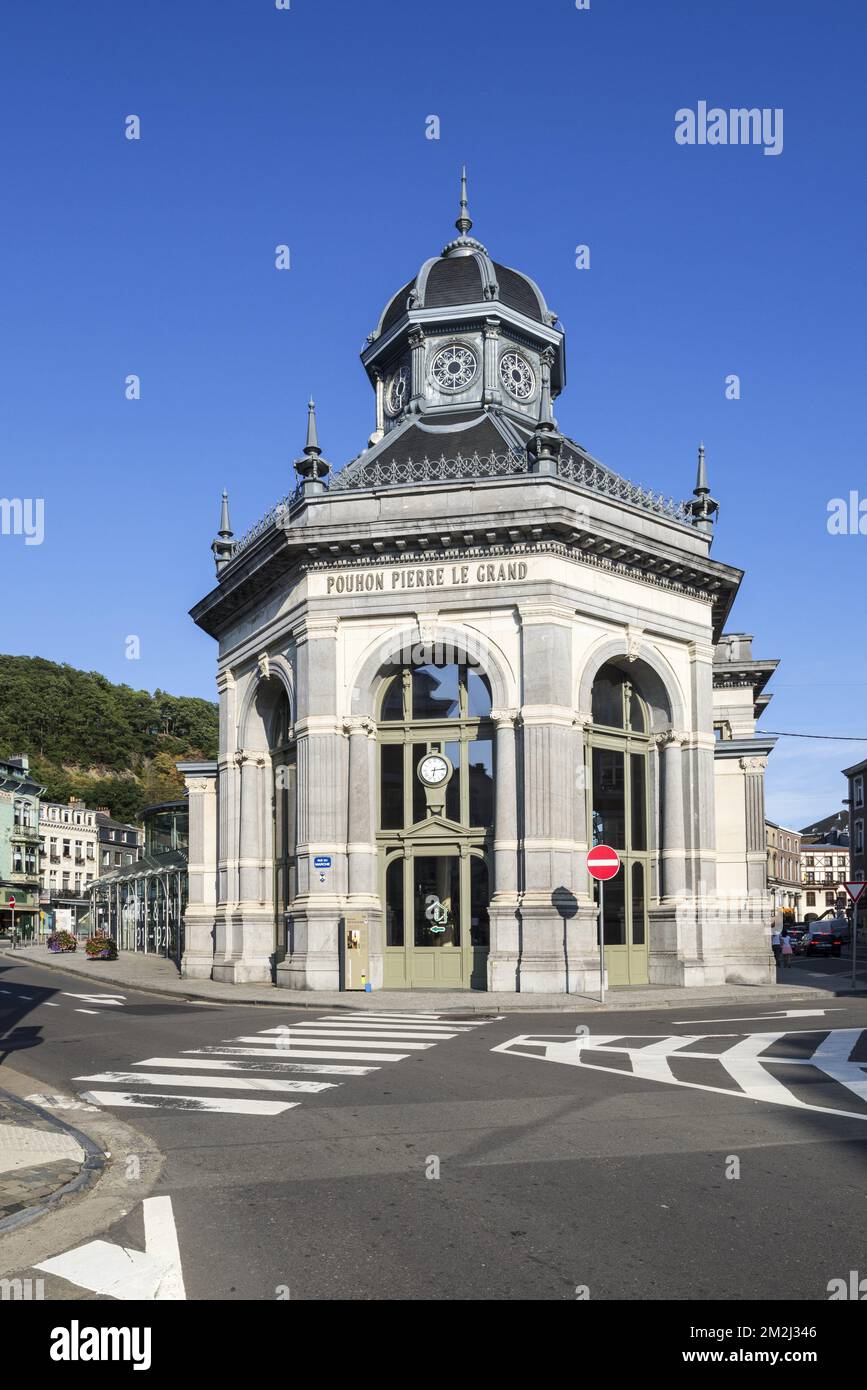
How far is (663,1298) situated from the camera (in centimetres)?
571

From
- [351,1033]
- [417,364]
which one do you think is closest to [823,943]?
[417,364]

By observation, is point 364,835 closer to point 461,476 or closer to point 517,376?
point 461,476

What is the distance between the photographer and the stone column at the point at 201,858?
3522 centimetres

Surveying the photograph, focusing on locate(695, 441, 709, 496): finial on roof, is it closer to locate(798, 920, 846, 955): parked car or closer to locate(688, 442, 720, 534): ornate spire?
locate(688, 442, 720, 534): ornate spire

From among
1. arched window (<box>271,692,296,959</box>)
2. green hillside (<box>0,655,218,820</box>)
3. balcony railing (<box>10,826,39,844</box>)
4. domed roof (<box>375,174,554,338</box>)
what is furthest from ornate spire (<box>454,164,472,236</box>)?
green hillside (<box>0,655,218,820</box>)

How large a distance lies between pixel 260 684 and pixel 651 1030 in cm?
1719

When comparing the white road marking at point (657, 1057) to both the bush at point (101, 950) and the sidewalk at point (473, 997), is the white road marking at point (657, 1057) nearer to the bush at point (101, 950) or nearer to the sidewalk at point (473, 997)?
the sidewalk at point (473, 997)

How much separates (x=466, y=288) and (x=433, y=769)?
1594 cm

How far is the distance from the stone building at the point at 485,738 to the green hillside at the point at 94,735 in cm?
8627

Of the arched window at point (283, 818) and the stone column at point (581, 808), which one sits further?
the arched window at point (283, 818)

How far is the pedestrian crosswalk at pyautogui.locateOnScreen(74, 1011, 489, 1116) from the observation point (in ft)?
38.6

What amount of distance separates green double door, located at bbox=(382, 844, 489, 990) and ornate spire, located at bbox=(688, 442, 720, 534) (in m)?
11.8

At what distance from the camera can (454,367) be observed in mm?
35594

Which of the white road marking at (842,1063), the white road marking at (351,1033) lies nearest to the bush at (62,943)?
the white road marking at (351,1033)
